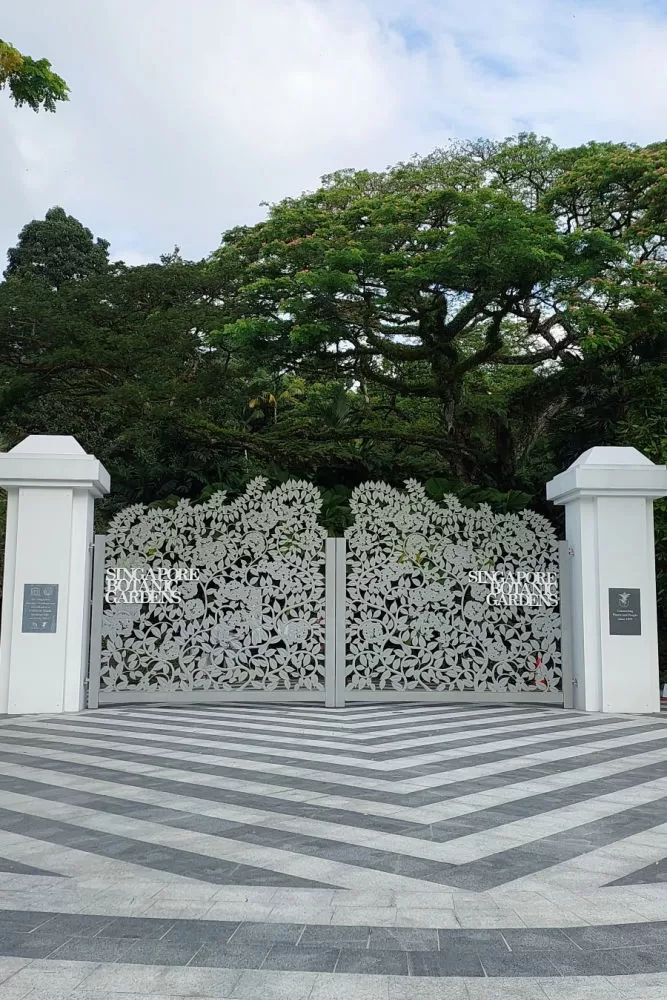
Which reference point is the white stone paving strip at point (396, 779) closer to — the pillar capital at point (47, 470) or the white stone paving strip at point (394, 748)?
the white stone paving strip at point (394, 748)

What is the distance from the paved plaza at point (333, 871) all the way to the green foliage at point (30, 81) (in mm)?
7000

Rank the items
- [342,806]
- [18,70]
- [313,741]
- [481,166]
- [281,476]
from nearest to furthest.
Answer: [342,806], [313,741], [18,70], [281,476], [481,166]

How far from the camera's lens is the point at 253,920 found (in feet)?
9.87

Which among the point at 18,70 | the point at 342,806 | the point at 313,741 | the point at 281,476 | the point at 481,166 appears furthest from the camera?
the point at 481,166

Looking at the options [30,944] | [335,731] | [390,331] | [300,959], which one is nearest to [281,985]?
[300,959]

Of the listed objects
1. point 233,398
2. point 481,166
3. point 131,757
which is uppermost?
point 481,166

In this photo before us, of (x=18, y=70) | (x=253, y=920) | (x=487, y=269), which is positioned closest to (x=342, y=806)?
(x=253, y=920)

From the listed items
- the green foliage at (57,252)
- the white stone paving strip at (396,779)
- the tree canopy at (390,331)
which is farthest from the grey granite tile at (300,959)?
the green foliage at (57,252)

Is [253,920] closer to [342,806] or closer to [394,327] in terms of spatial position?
[342,806]

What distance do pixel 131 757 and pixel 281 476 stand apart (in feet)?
34.0

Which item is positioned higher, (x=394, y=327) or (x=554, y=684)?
(x=394, y=327)

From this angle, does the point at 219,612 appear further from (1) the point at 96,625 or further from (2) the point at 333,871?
(2) the point at 333,871

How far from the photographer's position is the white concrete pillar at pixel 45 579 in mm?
8992

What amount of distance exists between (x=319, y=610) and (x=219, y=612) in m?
1.14
